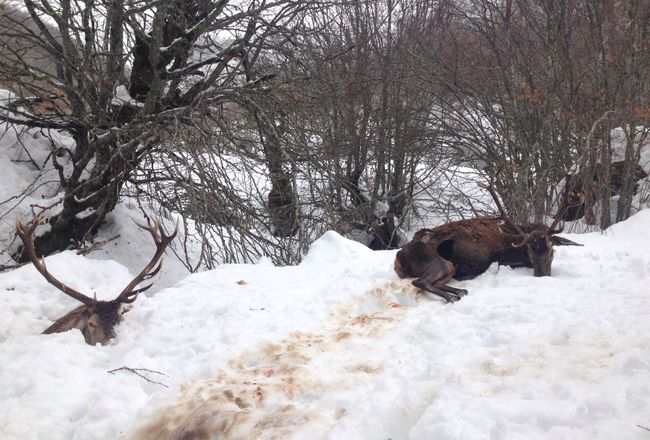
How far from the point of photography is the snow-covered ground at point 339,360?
2236 mm

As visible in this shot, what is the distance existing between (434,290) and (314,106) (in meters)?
4.89

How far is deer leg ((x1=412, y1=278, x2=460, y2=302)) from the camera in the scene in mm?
3867

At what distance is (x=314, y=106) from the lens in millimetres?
8148

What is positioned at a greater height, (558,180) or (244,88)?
(244,88)

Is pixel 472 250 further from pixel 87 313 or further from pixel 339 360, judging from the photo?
pixel 87 313

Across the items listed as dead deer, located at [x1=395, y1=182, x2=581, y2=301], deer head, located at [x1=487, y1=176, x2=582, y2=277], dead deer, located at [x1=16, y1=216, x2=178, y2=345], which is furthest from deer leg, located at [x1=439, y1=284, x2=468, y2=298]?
dead deer, located at [x1=16, y1=216, x2=178, y2=345]

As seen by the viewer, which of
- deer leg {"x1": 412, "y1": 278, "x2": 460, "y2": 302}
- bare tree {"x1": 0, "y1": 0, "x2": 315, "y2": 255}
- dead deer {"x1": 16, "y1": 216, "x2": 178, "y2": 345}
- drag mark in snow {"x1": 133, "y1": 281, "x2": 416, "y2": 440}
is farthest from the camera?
bare tree {"x1": 0, "y1": 0, "x2": 315, "y2": 255}

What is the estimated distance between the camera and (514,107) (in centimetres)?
1132

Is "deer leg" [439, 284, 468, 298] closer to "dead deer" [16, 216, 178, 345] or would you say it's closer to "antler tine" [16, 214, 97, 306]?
"dead deer" [16, 216, 178, 345]

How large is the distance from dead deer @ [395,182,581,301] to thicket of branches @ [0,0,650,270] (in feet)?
7.32

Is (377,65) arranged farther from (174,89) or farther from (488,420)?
(488,420)

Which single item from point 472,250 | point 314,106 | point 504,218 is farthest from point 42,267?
point 314,106

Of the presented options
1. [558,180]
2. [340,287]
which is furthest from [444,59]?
[340,287]

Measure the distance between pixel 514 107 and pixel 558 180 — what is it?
1.96 m
